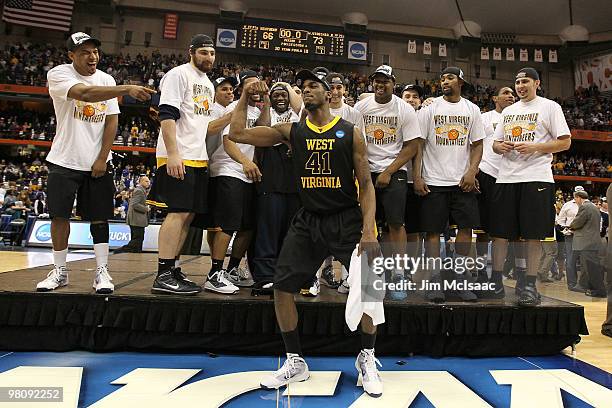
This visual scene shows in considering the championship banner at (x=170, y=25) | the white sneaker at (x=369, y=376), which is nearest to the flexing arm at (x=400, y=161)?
the white sneaker at (x=369, y=376)

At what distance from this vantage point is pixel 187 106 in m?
3.23

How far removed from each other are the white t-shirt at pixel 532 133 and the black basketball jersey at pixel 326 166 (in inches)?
66.5

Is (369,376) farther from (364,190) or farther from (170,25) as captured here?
(170,25)

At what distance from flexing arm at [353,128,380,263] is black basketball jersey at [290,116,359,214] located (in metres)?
0.04

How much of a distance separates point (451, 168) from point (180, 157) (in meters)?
2.22

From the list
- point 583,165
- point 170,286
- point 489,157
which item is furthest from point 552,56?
point 170,286

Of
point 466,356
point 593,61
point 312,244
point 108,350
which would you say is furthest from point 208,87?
point 593,61

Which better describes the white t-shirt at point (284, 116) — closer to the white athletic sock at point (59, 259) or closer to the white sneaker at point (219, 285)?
the white sneaker at point (219, 285)

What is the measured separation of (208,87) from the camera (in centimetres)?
338

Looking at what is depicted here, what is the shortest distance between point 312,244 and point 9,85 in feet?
69.1

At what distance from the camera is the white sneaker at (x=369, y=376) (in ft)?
8.30

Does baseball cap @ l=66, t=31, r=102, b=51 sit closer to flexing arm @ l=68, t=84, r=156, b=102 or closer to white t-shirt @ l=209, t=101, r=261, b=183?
flexing arm @ l=68, t=84, r=156, b=102

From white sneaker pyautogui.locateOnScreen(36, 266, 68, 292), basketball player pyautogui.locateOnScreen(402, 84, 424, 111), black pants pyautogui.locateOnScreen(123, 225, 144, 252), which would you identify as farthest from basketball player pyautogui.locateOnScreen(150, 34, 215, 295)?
black pants pyautogui.locateOnScreen(123, 225, 144, 252)

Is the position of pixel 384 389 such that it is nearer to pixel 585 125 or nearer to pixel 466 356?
pixel 466 356
